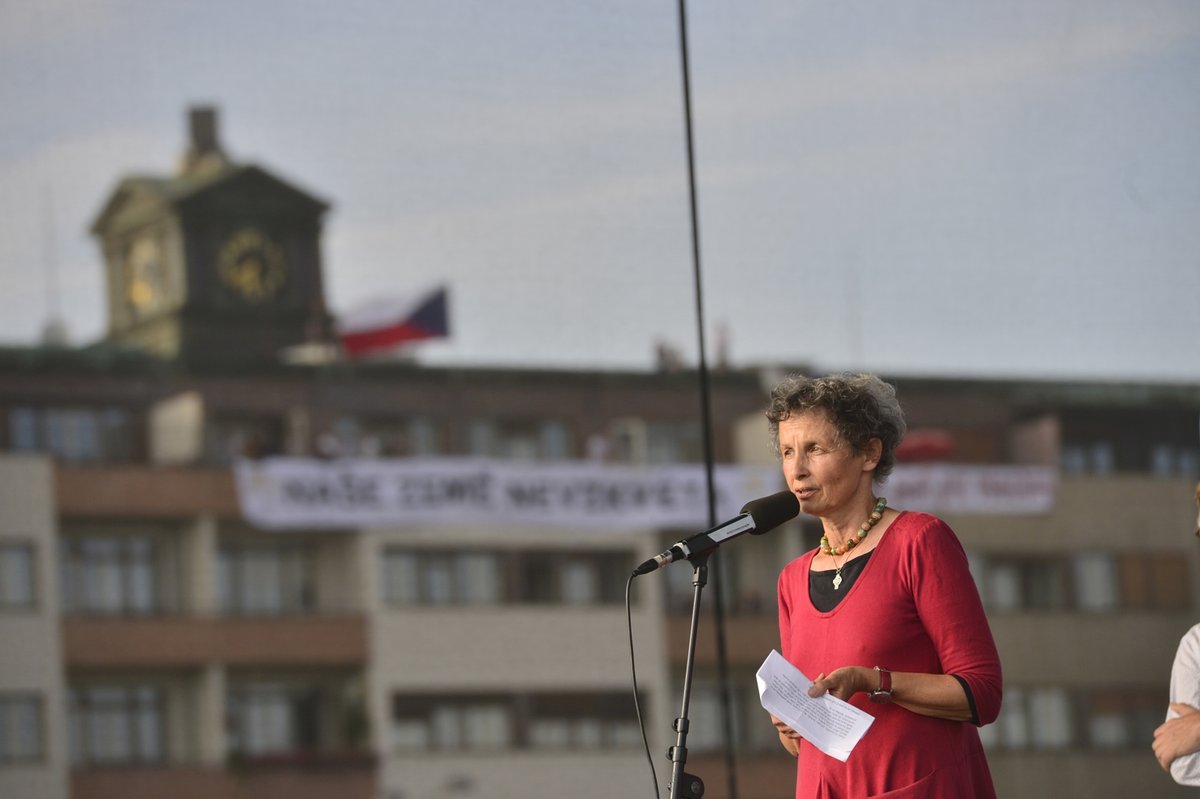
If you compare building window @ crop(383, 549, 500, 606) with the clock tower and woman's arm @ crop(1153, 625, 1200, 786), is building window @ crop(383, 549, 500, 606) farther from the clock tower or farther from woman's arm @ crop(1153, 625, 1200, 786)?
woman's arm @ crop(1153, 625, 1200, 786)

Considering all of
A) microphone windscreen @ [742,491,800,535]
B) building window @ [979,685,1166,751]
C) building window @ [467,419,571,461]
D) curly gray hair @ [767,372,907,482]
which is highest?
curly gray hair @ [767,372,907,482]

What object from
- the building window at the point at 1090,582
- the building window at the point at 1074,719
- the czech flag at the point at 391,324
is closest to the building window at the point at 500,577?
the czech flag at the point at 391,324

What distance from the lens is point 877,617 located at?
89.4 inches

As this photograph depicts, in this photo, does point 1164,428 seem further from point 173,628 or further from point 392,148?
point 173,628

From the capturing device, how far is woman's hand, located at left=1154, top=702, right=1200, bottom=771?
8.11ft

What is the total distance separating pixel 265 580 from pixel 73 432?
3.56 m

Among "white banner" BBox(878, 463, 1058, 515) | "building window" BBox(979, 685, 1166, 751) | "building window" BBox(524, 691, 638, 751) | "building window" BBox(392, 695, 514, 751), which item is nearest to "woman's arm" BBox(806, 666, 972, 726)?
"building window" BBox(392, 695, 514, 751)

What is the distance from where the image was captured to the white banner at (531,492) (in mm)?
30906

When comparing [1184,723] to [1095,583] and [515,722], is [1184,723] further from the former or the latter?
[1095,583]

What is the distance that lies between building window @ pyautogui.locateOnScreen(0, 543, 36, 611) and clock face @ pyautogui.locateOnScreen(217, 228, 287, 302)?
6177 millimetres

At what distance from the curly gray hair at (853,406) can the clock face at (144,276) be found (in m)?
31.3

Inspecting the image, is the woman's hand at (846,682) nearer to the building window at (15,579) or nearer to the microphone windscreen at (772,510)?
the microphone windscreen at (772,510)

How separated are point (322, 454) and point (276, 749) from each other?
439 cm

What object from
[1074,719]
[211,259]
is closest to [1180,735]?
[211,259]
